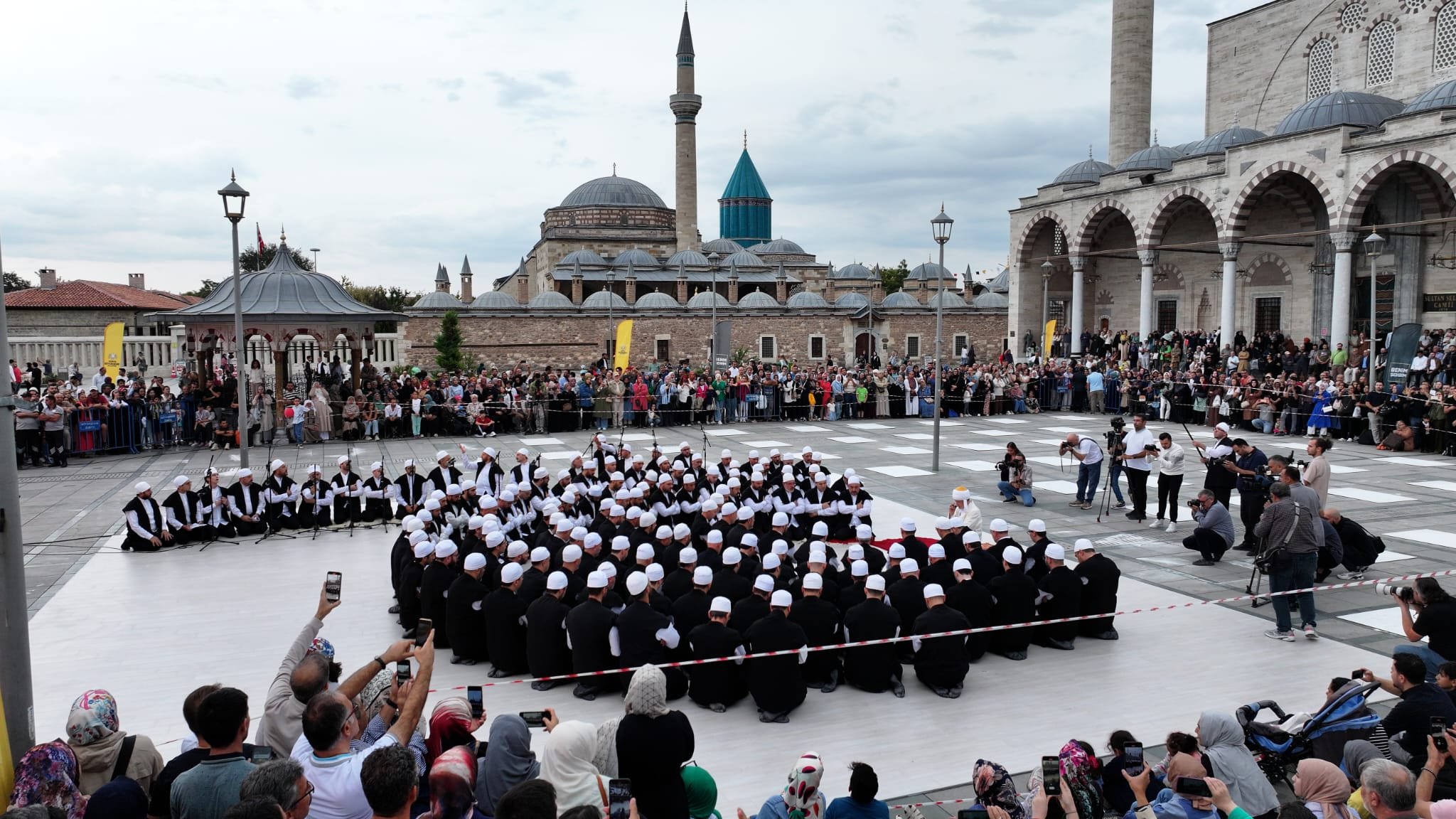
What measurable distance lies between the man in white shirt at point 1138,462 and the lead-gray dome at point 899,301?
36.6 meters

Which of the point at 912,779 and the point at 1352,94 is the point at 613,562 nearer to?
the point at 912,779

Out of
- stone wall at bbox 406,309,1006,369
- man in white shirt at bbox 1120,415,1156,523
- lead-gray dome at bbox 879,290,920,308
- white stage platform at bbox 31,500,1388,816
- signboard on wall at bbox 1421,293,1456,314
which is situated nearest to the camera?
white stage platform at bbox 31,500,1388,816

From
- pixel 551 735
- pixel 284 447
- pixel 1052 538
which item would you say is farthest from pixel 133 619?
pixel 284 447

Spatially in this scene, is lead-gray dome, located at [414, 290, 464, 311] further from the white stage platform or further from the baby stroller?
the baby stroller

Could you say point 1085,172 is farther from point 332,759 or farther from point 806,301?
point 332,759

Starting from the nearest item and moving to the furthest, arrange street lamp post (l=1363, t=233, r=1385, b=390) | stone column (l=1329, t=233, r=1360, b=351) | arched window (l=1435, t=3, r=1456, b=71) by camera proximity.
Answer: street lamp post (l=1363, t=233, r=1385, b=390)
stone column (l=1329, t=233, r=1360, b=351)
arched window (l=1435, t=3, r=1456, b=71)

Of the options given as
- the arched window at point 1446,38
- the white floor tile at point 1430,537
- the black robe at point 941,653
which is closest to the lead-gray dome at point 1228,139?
the arched window at point 1446,38

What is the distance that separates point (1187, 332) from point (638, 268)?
2916 cm

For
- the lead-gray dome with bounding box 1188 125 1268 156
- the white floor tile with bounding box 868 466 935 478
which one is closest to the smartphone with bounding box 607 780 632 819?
the white floor tile with bounding box 868 466 935 478

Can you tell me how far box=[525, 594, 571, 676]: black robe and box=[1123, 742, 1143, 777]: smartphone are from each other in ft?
14.2

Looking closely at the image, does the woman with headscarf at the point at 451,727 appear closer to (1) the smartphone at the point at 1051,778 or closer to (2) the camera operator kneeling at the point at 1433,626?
(1) the smartphone at the point at 1051,778

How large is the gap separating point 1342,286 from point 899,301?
24.7m

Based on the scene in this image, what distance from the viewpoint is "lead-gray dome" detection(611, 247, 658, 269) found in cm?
5381

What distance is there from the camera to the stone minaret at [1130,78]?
122 feet
